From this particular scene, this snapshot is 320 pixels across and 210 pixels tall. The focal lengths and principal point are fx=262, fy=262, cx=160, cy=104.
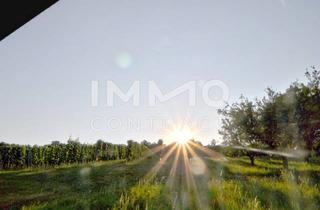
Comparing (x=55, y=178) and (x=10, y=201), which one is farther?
(x=55, y=178)

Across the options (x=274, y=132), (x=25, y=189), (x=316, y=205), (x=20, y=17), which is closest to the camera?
(x=20, y=17)

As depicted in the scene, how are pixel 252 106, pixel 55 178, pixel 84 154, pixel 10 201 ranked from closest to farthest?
1. pixel 10 201
2. pixel 55 178
3. pixel 252 106
4. pixel 84 154

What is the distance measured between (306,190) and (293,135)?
1265 centimetres

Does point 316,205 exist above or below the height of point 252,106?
below

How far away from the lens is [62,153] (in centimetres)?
2953

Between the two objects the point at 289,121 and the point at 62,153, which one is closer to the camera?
the point at 289,121

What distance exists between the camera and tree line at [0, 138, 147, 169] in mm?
26188

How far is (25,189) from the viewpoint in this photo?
13.6 meters

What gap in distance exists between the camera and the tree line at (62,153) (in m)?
26.2

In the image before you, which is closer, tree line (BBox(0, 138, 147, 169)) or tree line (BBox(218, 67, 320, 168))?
tree line (BBox(218, 67, 320, 168))

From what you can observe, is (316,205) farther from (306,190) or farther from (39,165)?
(39,165)

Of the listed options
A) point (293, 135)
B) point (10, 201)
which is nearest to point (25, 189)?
point (10, 201)

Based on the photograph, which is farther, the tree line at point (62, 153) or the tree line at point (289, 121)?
the tree line at point (62, 153)

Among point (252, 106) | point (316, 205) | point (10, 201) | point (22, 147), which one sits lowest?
point (10, 201)
